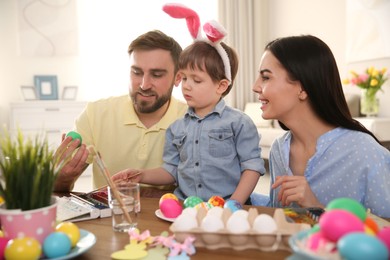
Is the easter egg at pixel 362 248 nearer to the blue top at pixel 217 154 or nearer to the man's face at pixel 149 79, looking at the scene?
the blue top at pixel 217 154

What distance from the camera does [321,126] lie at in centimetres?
155

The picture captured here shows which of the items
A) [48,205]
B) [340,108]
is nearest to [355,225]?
[48,205]

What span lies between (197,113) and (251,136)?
10.1 inches

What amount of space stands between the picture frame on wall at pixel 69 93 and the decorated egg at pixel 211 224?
5.34 m

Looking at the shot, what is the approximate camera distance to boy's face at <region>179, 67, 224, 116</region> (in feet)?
5.52

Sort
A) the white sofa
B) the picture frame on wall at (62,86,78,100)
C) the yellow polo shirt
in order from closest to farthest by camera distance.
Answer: the yellow polo shirt, the white sofa, the picture frame on wall at (62,86,78,100)

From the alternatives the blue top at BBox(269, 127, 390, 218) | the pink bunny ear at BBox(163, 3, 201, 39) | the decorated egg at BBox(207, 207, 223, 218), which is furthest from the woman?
the decorated egg at BBox(207, 207, 223, 218)

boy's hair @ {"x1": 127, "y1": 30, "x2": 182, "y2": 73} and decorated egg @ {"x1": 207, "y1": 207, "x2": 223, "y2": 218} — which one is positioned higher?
boy's hair @ {"x1": 127, "y1": 30, "x2": 182, "y2": 73}

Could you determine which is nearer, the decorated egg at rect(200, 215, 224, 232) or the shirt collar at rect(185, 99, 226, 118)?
the decorated egg at rect(200, 215, 224, 232)

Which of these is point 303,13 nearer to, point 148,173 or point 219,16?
point 219,16

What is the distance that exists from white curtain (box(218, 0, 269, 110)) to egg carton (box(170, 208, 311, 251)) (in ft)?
17.4

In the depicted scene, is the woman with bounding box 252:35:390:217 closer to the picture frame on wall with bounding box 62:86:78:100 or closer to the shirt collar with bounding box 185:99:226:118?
the shirt collar with bounding box 185:99:226:118

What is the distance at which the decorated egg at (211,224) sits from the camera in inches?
34.3

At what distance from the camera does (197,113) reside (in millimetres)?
1771
